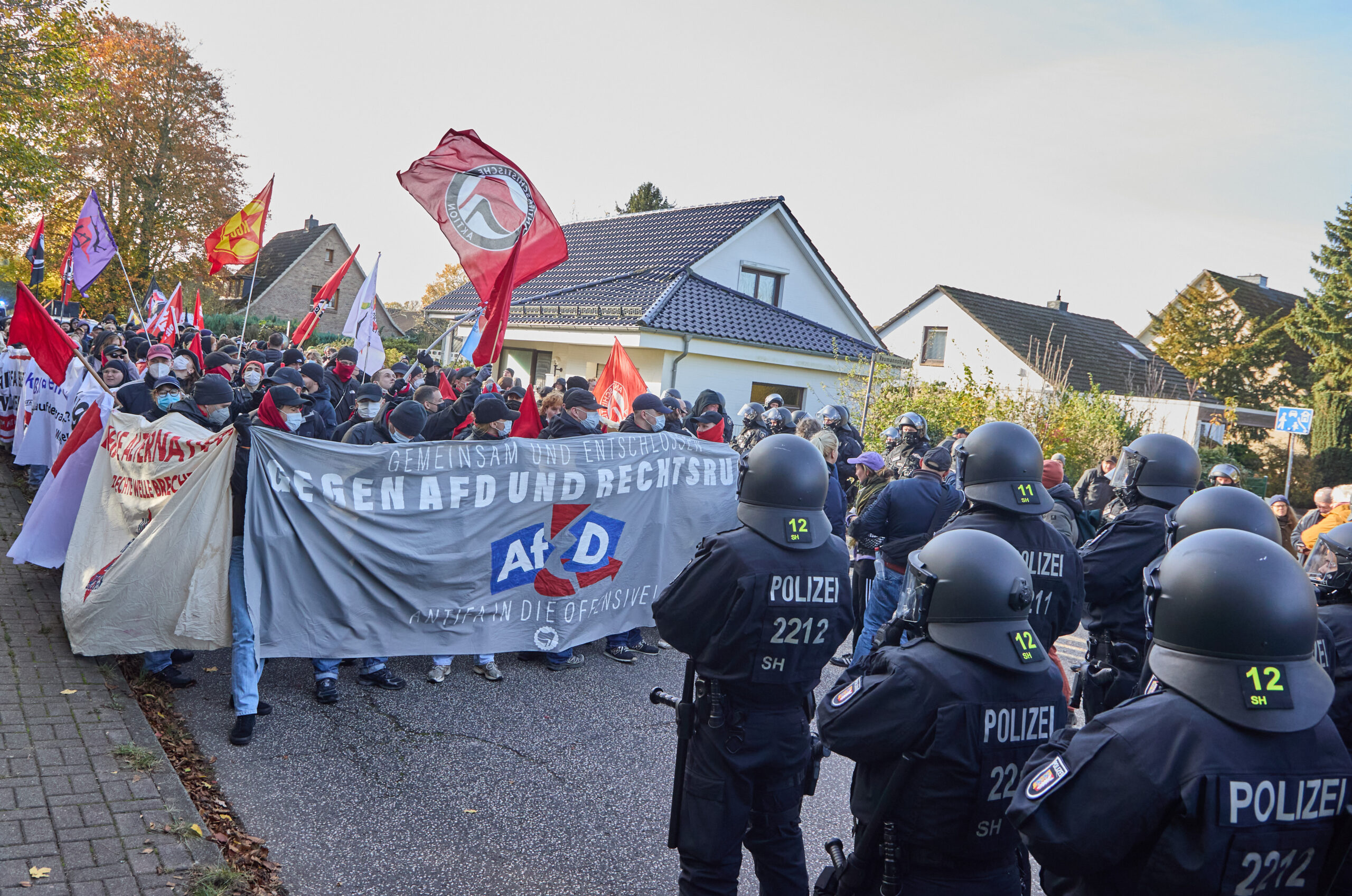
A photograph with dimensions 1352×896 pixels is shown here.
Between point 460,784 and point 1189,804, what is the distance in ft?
12.5

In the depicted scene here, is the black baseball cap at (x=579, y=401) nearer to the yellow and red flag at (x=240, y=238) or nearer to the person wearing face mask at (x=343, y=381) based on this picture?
the person wearing face mask at (x=343, y=381)

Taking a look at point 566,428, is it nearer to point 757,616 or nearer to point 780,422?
point 780,422

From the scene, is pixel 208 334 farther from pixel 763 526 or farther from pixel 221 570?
pixel 763 526

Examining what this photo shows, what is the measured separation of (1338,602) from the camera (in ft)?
11.6

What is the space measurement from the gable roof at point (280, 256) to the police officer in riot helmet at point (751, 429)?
150 feet

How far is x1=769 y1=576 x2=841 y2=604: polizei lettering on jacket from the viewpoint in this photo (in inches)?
137

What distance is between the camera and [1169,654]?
2.11 meters

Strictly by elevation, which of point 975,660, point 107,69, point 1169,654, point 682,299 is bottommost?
point 975,660

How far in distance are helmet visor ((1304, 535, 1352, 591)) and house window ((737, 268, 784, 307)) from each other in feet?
73.5

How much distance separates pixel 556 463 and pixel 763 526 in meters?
3.35

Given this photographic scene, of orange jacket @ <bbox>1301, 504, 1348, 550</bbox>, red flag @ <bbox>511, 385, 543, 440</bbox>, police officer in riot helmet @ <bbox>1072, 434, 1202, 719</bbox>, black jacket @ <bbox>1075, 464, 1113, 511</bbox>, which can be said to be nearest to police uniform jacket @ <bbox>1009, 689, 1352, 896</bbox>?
police officer in riot helmet @ <bbox>1072, 434, 1202, 719</bbox>

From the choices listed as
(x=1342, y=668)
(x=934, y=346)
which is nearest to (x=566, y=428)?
(x=1342, y=668)

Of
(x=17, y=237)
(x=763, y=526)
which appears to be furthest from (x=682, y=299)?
(x=17, y=237)

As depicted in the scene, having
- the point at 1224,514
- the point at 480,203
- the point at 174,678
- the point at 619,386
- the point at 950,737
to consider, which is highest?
the point at 480,203
